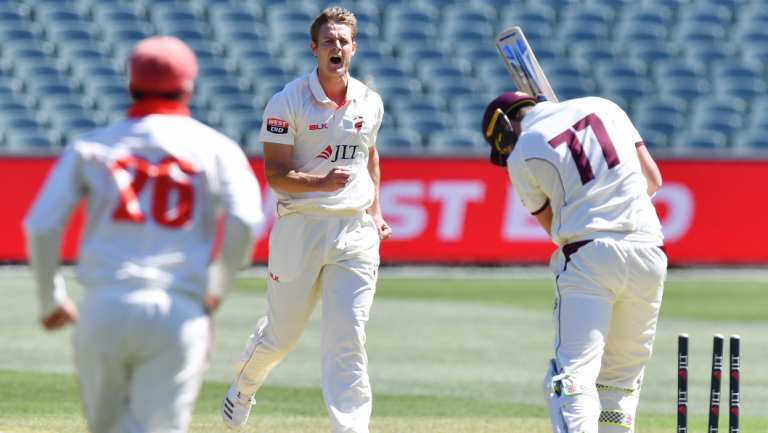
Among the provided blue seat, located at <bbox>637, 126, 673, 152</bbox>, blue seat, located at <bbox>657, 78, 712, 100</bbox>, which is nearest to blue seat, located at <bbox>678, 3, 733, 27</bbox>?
blue seat, located at <bbox>657, 78, 712, 100</bbox>

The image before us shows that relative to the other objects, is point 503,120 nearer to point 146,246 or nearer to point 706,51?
point 146,246

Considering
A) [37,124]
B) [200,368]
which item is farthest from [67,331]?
[200,368]

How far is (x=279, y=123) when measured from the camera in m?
7.79

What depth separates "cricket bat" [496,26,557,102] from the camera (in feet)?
25.7

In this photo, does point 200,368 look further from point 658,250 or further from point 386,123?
point 386,123

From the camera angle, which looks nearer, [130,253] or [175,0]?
[130,253]

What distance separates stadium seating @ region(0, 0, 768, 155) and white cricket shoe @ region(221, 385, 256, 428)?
13.9 meters

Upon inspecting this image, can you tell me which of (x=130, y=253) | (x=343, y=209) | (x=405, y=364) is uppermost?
(x=130, y=253)

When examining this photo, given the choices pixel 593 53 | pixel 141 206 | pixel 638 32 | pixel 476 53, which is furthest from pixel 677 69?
pixel 141 206

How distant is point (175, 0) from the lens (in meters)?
25.1

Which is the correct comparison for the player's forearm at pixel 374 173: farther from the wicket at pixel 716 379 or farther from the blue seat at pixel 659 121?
the blue seat at pixel 659 121

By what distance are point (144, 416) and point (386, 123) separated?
18707 mm

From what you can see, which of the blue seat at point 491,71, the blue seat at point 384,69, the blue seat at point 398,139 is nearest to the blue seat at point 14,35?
the blue seat at point 384,69

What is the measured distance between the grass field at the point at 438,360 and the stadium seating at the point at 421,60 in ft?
15.0
